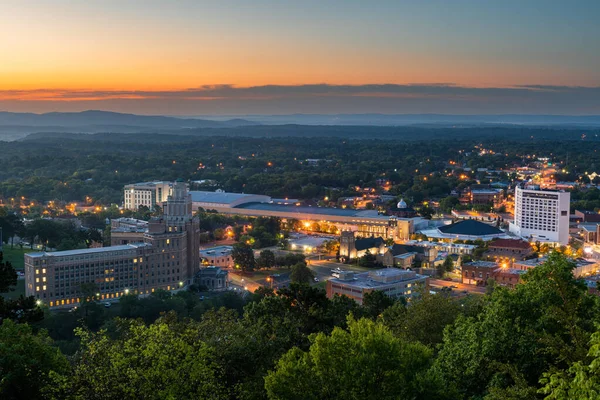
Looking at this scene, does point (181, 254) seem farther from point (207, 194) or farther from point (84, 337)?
point (207, 194)

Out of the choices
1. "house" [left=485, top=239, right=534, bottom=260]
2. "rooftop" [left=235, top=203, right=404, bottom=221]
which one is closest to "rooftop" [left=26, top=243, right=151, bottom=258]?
"house" [left=485, top=239, right=534, bottom=260]

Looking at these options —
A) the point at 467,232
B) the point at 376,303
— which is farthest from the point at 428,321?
the point at 467,232

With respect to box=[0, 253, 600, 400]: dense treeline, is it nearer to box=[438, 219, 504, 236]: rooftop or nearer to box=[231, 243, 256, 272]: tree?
box=[231, 243, 256, 272]: tree

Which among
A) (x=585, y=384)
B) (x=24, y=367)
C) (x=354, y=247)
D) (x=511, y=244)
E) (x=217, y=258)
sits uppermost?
(x=585, y=384)

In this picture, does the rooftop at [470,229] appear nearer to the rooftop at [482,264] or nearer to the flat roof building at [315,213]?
the flat roof building at [315,213]

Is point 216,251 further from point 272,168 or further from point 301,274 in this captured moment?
point 272,168

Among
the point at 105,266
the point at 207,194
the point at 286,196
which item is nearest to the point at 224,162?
the point at 286,196

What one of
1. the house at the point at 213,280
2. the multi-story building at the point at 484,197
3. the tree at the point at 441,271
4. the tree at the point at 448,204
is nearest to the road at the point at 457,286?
the tree at the point at 441,271
